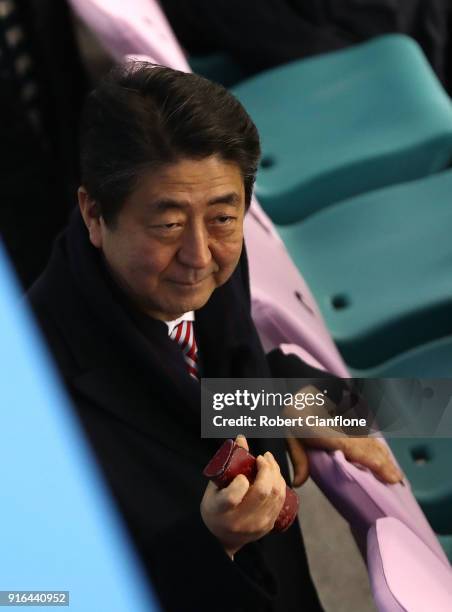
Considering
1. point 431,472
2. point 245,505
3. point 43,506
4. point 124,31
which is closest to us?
point 43,506

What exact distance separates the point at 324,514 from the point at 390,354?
509 mm

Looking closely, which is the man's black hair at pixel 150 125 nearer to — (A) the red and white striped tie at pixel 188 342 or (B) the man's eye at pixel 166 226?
(B) the man's eye at pixel 166 226

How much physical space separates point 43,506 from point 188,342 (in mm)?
408

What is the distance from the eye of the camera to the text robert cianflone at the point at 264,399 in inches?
48.9

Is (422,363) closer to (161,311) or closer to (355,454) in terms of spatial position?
(355,454)

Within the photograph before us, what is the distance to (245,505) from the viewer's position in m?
1.02

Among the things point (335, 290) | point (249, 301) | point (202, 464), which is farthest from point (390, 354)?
point (202, 464)

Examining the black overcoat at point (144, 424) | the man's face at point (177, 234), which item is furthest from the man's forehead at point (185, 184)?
the black overcoat at point (144, 424)

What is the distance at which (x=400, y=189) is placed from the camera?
7.32 ft

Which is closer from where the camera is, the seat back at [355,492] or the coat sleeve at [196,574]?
the coat sleeve at [196,574]

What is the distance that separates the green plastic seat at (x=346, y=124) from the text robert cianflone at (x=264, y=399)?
0.99m

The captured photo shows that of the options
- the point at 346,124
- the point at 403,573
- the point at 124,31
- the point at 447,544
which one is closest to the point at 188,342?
the point at 403,573

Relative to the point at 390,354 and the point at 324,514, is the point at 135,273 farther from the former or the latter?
the point at 390,354

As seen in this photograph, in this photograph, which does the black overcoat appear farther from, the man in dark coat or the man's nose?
the man's nose
